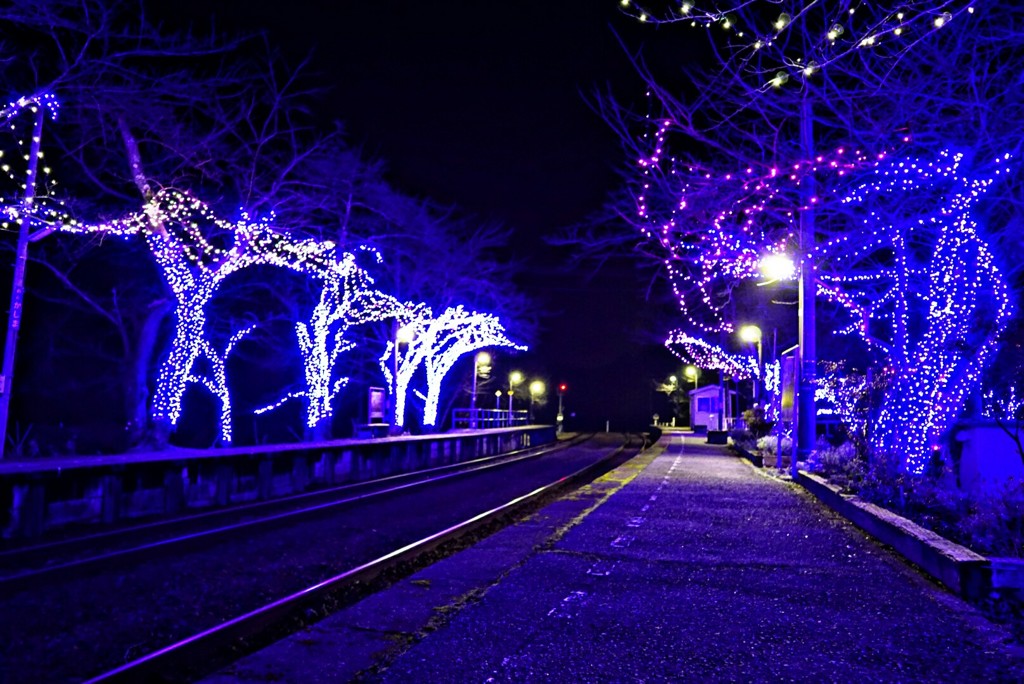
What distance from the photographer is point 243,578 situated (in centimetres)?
884

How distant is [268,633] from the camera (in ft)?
22.2

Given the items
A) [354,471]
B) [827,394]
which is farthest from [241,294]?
[827,394]

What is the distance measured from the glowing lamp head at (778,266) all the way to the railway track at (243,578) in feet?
21.9

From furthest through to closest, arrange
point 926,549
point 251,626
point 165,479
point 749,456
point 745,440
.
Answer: point 745,440 → point 749,456 → point 165,479 → point 926,549 → point 251,626

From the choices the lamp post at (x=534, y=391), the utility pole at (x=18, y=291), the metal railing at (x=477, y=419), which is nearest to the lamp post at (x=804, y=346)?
the utility pole at (x=18, y=291)

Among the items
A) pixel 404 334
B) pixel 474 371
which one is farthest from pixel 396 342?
pixel 474 371

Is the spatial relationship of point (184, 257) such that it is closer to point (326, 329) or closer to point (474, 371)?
point (326, 329)

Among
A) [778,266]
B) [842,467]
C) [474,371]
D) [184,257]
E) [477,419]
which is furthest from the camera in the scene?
[474,371]

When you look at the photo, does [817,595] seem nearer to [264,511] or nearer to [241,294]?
[264,511]

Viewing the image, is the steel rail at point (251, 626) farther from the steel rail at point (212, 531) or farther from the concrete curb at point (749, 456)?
the concrete curb at point (749, 456)

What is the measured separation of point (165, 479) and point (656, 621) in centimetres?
1119

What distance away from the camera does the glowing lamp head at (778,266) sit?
15.4m

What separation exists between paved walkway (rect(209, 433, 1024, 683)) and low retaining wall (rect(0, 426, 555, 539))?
265 inches

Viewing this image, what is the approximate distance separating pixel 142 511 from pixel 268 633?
335 inches
